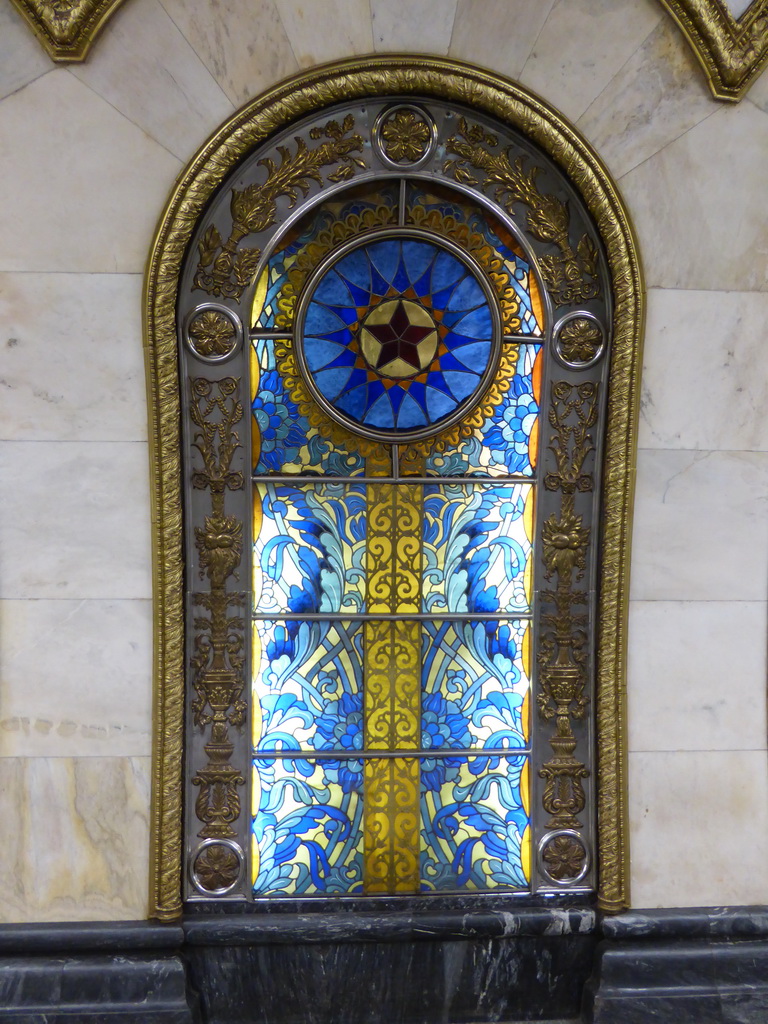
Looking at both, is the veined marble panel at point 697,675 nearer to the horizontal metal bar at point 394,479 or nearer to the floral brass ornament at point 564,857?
the floral brass ornament at point 564,857

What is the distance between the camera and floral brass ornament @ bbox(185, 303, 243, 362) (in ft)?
10.2

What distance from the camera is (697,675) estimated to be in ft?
10.8

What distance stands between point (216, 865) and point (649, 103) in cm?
279

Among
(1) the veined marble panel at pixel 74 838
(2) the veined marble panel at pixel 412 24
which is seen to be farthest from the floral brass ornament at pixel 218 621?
(2) the veined marble panel at pixel 412 24

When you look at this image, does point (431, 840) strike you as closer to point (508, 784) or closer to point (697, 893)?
point (508, 784)

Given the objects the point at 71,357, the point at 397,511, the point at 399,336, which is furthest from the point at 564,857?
the point at 71,357

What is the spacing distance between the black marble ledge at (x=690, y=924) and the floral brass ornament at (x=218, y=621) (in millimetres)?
1313

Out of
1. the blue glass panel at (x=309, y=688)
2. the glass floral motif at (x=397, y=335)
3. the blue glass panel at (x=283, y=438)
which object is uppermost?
the glass floral motif at (x=397, y=335)

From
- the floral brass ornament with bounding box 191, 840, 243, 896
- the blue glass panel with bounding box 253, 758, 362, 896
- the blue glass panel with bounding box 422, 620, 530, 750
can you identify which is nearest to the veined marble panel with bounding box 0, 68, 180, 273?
the blue glass panel with bounding box 422, 620, 530, 750

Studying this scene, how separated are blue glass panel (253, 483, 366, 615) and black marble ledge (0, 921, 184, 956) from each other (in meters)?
1.07

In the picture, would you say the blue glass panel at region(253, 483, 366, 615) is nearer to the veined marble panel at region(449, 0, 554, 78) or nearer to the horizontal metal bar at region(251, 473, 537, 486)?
the horizontal metal bar at region(251, 473, 537, 486)

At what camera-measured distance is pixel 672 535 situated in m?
3.24

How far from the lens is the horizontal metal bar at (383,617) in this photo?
3244 millimetres

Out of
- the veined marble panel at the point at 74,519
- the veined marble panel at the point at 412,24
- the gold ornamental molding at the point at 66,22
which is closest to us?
the gold ornamental molding at the point at 66,22
